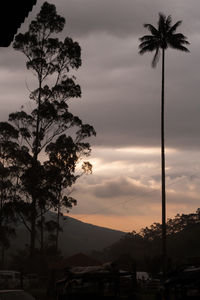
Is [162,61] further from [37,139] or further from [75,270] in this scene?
[75,270]

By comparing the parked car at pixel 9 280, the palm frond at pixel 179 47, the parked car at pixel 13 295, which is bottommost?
the parked car at pixel 9 280

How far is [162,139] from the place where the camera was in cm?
4031

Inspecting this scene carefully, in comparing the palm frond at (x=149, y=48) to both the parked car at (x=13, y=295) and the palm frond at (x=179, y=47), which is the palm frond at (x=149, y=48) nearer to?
the palm frond at (x=179, y=47)

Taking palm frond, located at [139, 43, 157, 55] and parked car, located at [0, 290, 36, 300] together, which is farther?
palm frond, located at [139, 43, 157, 55]

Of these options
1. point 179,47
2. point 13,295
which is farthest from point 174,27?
point 13,295

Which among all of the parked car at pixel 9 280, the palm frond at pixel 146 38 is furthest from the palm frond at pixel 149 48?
the parked car at pixel 9 280

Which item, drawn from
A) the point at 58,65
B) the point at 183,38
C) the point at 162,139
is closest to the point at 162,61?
the point at 183,38

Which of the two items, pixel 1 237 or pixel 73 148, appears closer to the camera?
pixel 73 148

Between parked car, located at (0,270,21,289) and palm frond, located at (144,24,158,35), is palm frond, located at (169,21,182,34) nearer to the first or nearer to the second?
palm frond, located at (144,24,158,35)

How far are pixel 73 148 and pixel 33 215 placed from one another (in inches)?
337

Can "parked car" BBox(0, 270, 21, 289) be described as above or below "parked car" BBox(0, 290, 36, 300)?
below

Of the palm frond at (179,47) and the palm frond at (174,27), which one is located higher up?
the palm frond at (174,27)

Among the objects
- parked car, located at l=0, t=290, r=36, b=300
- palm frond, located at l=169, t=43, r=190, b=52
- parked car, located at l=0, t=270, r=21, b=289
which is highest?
palm frond, located at l=169, t=43, r=190, b=52

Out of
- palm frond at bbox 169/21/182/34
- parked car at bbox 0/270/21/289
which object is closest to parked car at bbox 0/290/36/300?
parked car at bbox 0/270/21/289
